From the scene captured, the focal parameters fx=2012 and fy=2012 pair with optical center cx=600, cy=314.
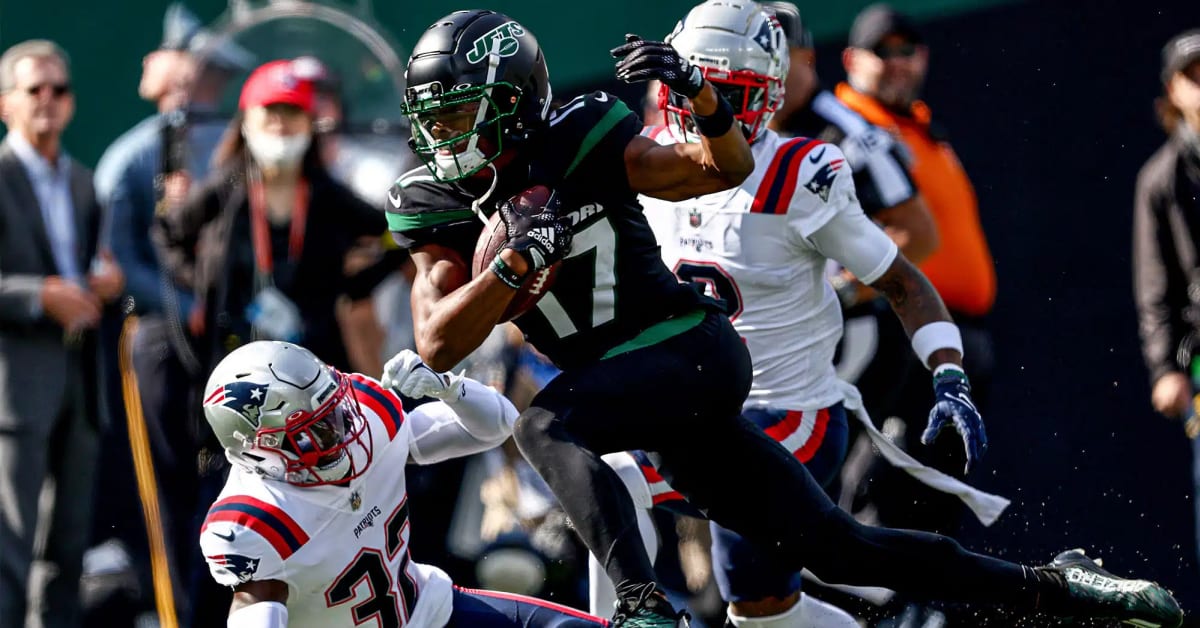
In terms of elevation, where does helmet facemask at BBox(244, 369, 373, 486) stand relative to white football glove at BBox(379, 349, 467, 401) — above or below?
below

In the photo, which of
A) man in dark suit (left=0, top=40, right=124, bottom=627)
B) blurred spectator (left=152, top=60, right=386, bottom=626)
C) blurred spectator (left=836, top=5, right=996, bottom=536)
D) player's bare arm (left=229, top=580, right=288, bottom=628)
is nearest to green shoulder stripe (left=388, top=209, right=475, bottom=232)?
player's bare arm (left=229, top=580, right=288, bottom=628)

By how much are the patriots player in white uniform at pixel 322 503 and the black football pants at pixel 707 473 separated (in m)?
0.44

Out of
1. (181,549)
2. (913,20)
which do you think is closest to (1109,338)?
(913,20)

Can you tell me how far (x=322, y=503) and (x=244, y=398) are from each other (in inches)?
11.1

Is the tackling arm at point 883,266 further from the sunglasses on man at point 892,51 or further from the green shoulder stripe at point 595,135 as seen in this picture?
the sunglasses on man at point 892,51

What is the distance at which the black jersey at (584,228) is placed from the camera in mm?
4020

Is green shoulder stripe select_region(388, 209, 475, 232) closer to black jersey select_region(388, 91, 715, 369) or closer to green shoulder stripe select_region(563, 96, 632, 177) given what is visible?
black jersey select_region(388, 91, 715, 369)

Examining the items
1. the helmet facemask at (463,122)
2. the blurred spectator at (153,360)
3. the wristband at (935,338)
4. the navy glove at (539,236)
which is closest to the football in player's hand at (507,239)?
the navy glove at (539,236)

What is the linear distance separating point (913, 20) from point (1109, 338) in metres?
1.28

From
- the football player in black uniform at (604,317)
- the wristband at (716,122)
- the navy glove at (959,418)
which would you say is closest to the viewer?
the wristband at (716,122)

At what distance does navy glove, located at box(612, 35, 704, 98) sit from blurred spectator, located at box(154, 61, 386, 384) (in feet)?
7.97

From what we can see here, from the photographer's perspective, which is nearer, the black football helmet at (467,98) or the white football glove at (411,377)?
the black football helmet at (467,98)

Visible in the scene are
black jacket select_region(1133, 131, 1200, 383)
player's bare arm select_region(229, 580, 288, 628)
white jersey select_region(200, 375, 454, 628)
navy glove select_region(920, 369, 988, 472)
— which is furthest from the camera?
black jacket select_region(1133, 131, 1200, 383)

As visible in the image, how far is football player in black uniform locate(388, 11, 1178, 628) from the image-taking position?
12.9 feet
